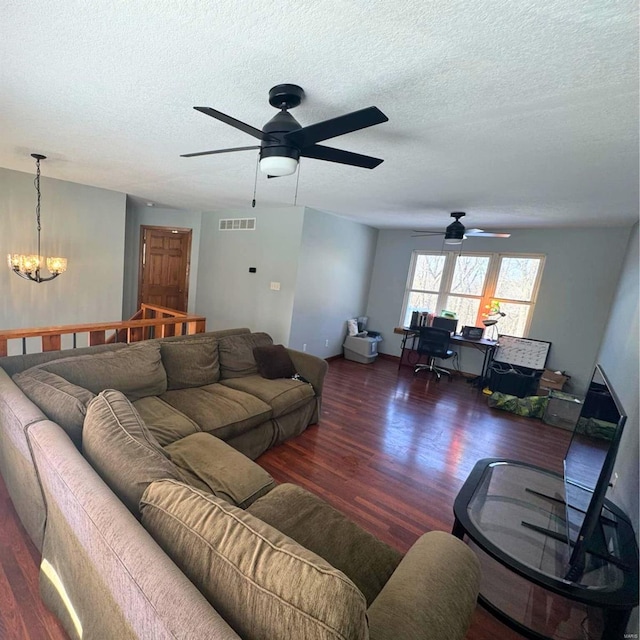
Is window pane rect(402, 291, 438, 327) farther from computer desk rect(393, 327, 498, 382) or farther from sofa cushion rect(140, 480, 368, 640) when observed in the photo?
sofa cushion rect(140, 480, 368, 640)

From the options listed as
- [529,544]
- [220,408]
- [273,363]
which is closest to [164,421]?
[220,408]

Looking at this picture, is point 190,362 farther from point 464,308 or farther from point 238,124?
point 464,308

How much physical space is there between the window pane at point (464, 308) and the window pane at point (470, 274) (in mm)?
134

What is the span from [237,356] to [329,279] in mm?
2651

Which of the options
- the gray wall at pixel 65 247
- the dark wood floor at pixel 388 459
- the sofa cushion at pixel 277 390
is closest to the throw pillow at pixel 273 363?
the sofa cushion at pixel 277 390

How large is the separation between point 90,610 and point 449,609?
1139mm

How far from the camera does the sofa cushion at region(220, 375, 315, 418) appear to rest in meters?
2.72

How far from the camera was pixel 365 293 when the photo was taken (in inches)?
255

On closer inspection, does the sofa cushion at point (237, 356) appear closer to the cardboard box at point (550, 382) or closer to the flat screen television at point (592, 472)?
the flat screen television at point (592, 472)

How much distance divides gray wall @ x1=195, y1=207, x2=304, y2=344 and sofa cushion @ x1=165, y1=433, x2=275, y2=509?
3.02 meters

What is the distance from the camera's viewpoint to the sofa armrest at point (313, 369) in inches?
125

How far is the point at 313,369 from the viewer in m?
3.19

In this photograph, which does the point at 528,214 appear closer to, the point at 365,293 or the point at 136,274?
the point at 365,293

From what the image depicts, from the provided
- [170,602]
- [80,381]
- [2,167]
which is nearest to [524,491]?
[170,602]
